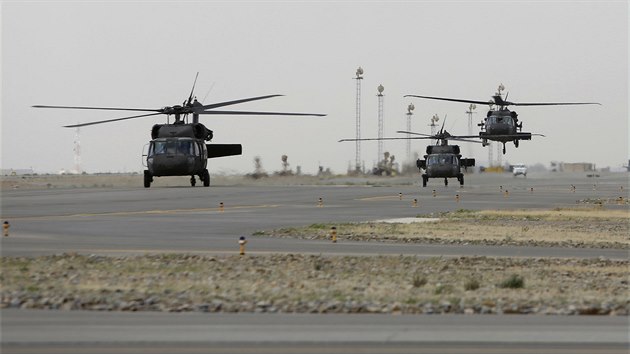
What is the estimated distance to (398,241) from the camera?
33.2 m

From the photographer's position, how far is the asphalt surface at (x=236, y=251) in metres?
13.4

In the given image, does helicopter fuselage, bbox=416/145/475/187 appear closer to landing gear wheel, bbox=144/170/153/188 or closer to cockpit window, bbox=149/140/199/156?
landing gear wheel, bbox=144/170/153/188

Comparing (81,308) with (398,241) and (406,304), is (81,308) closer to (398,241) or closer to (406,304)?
(406,304)

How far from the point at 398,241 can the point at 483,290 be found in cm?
1281

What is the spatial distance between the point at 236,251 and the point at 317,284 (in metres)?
7.67

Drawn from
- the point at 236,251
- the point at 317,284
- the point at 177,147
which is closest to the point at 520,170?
the point at 177,147

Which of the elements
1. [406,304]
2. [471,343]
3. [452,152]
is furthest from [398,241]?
[452,152]

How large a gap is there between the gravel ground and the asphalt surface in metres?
1.12

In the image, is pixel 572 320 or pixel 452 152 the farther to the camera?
pixel 452 152

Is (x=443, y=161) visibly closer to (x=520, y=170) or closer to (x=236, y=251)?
(x=236, y=251)

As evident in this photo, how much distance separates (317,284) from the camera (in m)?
21.4

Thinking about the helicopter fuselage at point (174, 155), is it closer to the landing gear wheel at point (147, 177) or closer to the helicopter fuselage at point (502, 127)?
the landing gear wheel at point (147, 177)

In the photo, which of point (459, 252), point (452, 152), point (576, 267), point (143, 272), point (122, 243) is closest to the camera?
point (143, 272)

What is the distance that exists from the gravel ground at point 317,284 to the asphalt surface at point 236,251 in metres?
1.12
